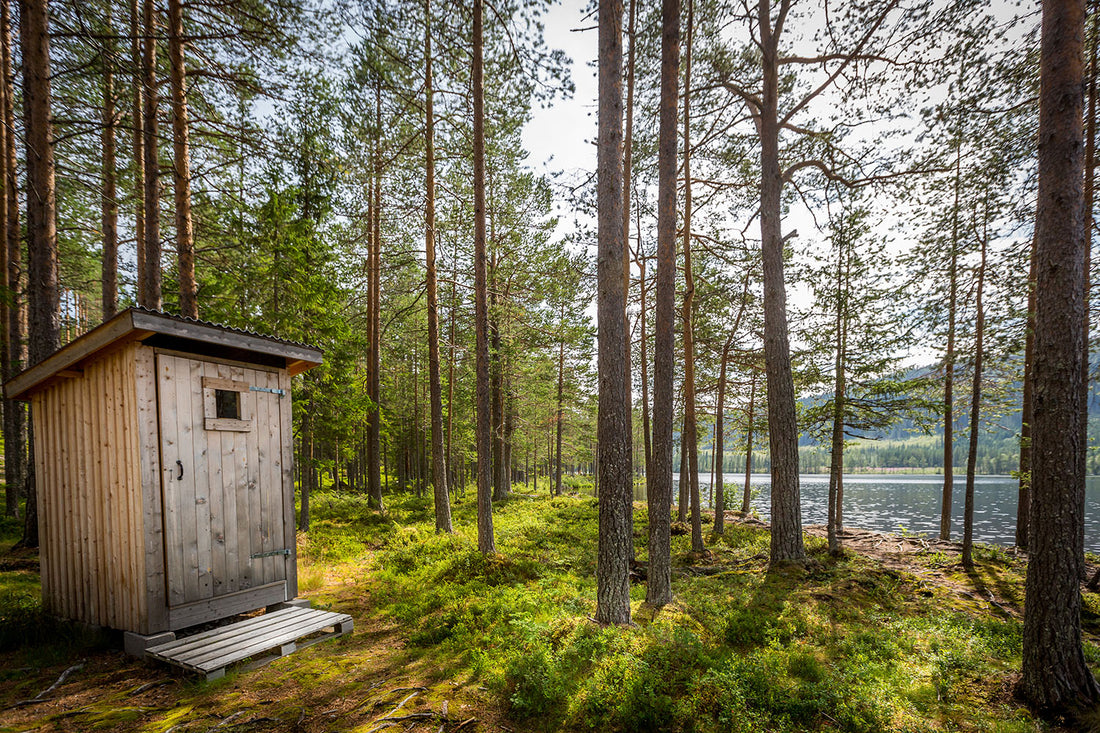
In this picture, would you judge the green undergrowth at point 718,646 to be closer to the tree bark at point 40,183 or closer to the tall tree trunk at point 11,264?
the tree bark at point 40,183

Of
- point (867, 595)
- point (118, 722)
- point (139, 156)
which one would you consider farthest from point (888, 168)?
point (139, 156)

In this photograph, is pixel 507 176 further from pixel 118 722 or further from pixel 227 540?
pixel 118 722

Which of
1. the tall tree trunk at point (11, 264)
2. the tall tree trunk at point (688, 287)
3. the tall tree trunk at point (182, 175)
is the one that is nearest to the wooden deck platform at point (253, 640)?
the tall tree trunk at point (182, 175)

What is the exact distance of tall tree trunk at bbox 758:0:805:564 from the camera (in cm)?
936

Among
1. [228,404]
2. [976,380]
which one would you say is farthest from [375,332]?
Result: [976,380]

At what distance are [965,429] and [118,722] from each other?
58.1ft

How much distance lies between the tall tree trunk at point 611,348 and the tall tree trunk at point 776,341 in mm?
5467

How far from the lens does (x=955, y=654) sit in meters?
5.18

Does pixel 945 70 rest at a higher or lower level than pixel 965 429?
higher

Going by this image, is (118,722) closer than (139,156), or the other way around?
(118,722)

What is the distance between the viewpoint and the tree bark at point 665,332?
6832 millimetres

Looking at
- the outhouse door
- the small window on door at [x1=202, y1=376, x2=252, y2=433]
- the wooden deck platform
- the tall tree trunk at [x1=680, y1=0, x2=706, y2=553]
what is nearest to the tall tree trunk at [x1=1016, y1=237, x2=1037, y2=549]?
the tall tree trunk at [x1=680, y1=0, x2=706, y2=553]

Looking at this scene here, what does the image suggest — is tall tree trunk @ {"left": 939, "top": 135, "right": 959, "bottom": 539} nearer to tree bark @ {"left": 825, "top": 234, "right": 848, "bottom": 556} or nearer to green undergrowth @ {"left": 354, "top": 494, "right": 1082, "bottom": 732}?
tree bark @ {"left": 825, "top": 234, "right": 848, "bottom": 556}

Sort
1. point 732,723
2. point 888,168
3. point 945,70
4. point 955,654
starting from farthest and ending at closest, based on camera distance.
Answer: point 888,168 → point 945,70 → point 955,654 → point 732,723
